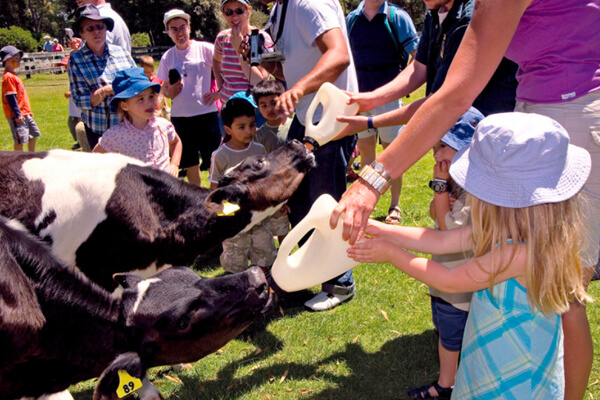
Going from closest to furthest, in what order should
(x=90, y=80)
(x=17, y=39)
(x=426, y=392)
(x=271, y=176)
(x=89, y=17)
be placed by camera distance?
(x=426, y=392) → (x=271, y=176) → (x=89, y=17) → (x=90, y=80) → (x=17, y=39)

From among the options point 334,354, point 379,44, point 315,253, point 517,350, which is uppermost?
point 379,44

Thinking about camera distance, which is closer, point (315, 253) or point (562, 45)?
point (562, 45)

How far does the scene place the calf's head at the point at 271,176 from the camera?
4.43m

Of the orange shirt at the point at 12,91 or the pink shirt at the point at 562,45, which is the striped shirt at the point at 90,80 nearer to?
the pink shirt at the point at 562,45

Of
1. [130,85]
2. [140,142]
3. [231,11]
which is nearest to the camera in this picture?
[130,85]

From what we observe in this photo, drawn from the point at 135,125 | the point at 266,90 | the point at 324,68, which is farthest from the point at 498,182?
the point at 135,125

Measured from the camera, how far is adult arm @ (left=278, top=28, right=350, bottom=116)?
12.1 feet

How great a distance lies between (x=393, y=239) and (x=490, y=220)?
0.48 meters

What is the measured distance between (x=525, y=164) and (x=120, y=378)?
78.7 inches

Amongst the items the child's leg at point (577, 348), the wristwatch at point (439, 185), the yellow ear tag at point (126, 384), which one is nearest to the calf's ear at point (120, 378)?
the yellow ear tag at point (126, 384)

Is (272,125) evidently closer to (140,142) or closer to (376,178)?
(140,142)

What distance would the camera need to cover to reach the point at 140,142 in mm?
5047

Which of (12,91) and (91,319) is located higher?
(91,319)

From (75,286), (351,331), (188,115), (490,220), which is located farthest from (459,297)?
(188,115)
